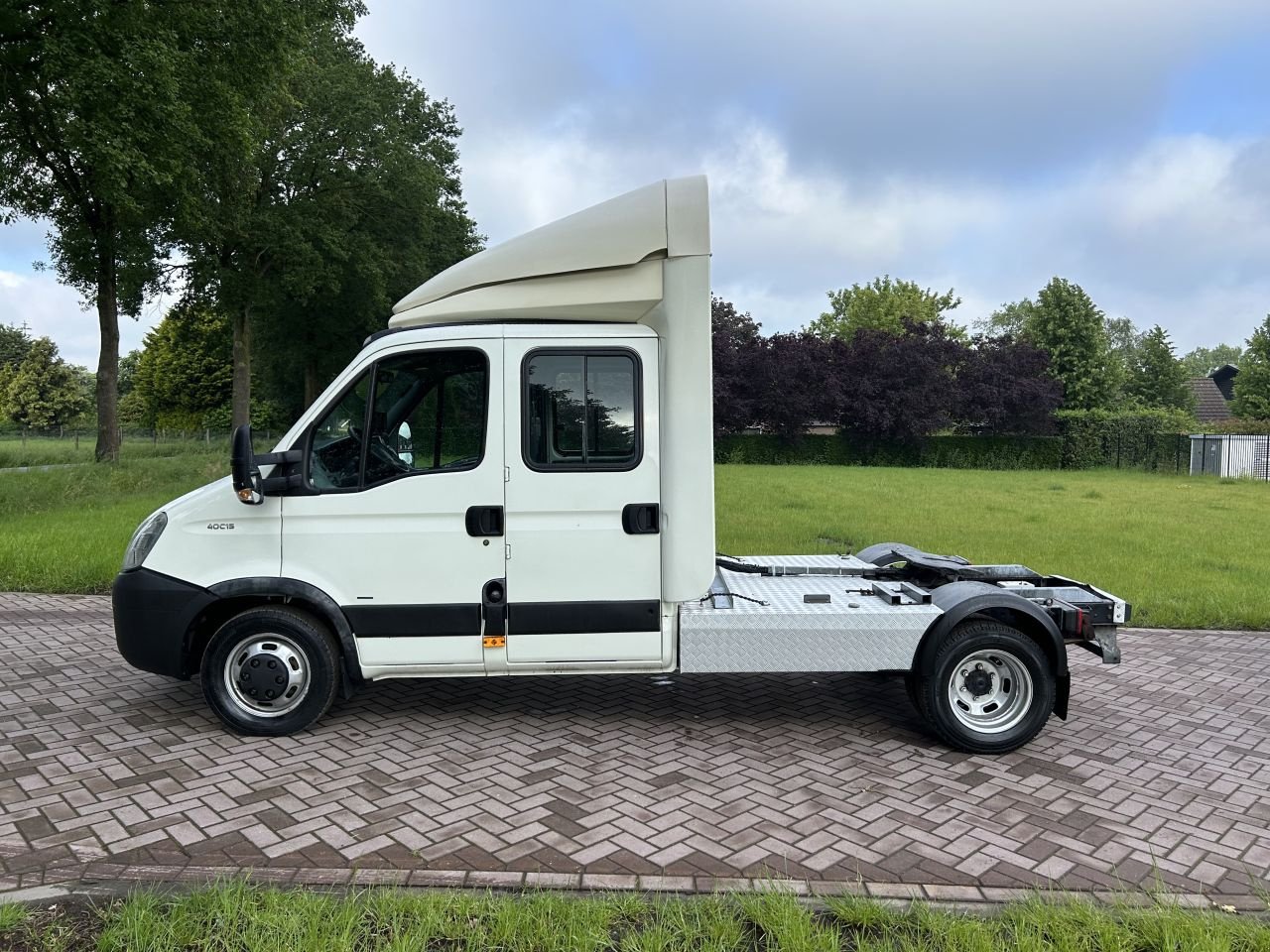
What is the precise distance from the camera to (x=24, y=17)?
16.4 metres

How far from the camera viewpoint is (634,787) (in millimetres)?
4738

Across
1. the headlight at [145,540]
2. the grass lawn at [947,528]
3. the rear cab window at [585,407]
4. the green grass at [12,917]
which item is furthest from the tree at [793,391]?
the green grass at [12,917]

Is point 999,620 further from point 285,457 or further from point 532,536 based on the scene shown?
point 285,457

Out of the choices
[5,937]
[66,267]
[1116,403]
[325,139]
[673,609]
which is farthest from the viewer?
[1116,403]

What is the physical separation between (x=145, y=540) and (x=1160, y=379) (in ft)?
230

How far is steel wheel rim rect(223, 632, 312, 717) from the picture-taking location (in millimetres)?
5316

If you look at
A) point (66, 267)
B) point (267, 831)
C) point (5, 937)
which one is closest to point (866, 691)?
point (267, 831)

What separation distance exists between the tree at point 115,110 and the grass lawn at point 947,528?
5170mm

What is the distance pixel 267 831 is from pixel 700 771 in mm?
2225

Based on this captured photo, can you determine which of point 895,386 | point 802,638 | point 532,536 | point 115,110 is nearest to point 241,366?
point 115,110

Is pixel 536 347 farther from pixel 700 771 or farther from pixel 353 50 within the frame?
pixel 353 50

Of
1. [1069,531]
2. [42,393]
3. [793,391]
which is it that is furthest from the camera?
[42,393]

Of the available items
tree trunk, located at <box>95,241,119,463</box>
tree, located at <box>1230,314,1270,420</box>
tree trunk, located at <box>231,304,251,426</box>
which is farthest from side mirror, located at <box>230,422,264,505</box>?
tree, located at <box>1230,314,1270,420</box>

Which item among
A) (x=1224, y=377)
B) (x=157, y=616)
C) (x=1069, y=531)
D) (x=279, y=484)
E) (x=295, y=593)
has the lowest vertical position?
(x=1069, y=531)
